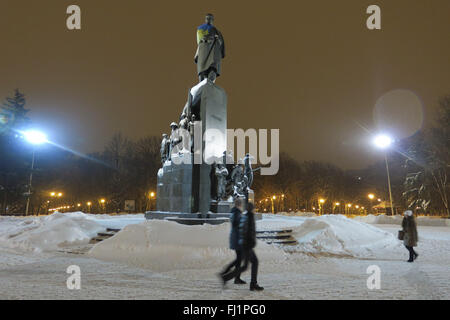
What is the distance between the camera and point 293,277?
672 centimetres

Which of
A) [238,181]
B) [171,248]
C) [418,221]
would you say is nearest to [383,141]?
[418,221]

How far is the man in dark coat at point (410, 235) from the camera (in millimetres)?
8742

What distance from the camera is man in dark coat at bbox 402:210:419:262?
8.74m

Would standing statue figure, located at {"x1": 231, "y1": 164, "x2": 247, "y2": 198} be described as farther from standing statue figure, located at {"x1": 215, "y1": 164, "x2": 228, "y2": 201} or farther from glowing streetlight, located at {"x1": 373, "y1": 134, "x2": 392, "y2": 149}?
glowing streetlight, located at {"x1": 373, "y1": 134, "x2": 392, "y2": 149}

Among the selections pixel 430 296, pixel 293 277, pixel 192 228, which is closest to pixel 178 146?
pixel 192 228

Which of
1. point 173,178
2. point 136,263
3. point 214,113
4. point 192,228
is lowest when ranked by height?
point 136,263

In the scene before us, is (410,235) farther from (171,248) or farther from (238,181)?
(238,181)

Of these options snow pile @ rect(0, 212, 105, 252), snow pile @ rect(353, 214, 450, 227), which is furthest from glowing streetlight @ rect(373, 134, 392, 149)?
snow pile @ rect(0, 212, 105, 252)

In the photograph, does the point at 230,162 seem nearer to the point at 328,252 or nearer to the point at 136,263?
the point at 328,252

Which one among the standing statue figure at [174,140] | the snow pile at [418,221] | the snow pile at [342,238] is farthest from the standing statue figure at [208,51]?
the snow pile at [418,221]

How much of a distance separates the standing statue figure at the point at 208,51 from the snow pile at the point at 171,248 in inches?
354

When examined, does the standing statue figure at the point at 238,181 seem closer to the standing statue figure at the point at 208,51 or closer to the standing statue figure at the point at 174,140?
the standing statue figure at the point at 174,140

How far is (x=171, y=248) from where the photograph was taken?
30.0ft
